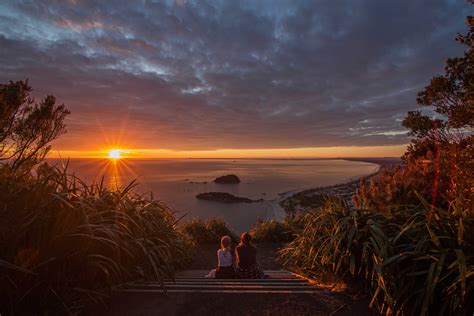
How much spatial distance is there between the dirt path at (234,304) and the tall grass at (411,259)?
1.26ft

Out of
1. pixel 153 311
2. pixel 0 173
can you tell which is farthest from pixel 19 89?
pixel 153 311

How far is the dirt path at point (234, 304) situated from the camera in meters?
2.64

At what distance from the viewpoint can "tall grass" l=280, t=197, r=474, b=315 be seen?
93.5 inches

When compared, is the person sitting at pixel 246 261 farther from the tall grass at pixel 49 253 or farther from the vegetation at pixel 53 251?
the tall grass at pixel 49 253

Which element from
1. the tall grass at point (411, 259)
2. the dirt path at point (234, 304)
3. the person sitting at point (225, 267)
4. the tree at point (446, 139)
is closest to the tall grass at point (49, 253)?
the dirt path at point (234, 304)

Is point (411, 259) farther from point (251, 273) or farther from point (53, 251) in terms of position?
point (53, 251)

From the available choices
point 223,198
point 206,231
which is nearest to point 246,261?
point 206,231

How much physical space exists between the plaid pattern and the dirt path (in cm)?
190

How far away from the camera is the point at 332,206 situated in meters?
4.71

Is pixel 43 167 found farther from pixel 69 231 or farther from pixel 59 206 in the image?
pixel 69 231

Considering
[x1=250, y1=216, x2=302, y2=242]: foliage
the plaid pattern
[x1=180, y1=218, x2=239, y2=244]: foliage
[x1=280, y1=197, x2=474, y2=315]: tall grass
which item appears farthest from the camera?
[x1=250, y1=216, x2=302, y2=242]: foliage

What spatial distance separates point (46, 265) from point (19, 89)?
657 centimetres

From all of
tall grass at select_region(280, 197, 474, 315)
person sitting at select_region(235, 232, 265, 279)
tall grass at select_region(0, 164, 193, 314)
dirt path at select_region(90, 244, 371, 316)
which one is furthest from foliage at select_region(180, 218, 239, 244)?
dirt path at select_region(90, 244, 371, 316)

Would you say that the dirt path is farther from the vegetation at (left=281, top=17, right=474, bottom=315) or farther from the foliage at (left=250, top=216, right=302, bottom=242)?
the foliage at (left=250, top=216, right=302, bottom=242)
